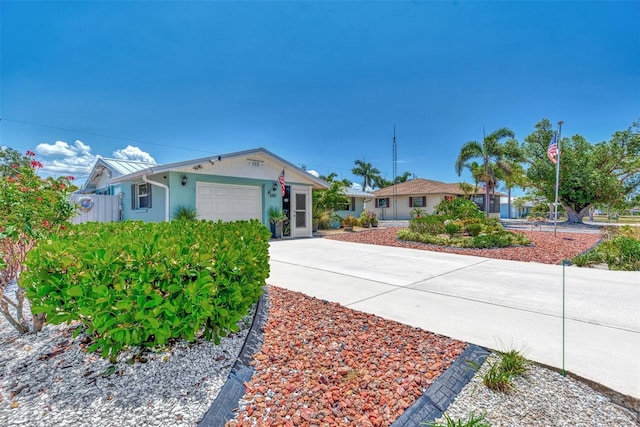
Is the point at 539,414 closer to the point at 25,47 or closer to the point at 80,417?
the point at 80,417

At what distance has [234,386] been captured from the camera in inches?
82.7

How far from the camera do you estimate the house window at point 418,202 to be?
31.8 metres

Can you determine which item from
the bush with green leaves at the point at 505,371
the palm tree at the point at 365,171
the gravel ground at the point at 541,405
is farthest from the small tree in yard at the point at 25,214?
the palm tree at the point at 365,171

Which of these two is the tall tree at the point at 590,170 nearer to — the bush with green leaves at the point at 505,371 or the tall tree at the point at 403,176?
the tall tree at the point at 403,176

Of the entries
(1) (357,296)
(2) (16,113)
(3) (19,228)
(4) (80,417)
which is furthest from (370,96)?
(2) (16,113)

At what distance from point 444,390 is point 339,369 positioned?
781mm

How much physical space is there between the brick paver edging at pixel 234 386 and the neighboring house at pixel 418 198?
96.1 feet

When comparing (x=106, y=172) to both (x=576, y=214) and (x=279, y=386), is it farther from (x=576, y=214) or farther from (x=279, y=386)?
(x=576, y=214)

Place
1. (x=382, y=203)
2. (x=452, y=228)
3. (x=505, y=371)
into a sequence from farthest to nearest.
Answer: (x=382, y=203) → (x=452, y=228) → (x=505, y=371)

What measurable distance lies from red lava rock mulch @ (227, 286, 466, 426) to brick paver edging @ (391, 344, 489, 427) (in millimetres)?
50

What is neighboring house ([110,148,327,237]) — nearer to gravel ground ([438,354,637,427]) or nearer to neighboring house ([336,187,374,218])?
neighboring house ([336,187,374,218])

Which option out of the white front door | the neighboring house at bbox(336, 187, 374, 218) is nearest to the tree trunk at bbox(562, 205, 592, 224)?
the neighboring house at bbox(336, 187, 374, 218)

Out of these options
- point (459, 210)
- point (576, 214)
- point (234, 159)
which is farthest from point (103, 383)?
point (576, 214)

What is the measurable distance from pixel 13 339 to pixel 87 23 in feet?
26.0
